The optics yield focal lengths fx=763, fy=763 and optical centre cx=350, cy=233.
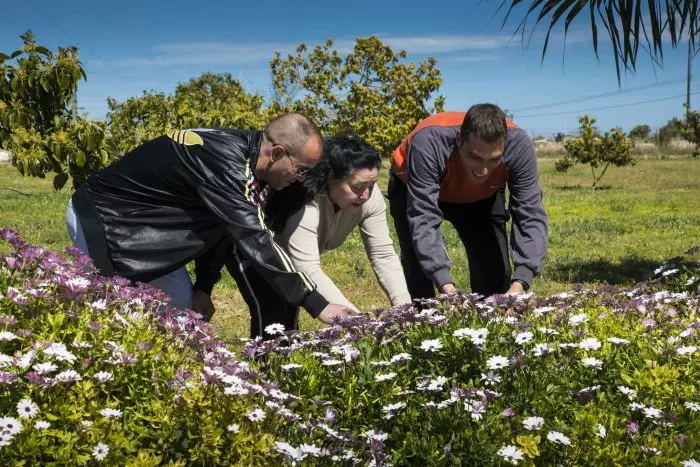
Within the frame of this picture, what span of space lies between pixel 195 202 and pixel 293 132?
2.27 feet

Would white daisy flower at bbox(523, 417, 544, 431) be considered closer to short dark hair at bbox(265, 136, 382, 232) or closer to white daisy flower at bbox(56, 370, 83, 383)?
white daisy flower at bbox(56, 370, 83, 383)

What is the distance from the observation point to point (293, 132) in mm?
3775

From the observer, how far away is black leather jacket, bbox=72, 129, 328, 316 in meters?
3.79

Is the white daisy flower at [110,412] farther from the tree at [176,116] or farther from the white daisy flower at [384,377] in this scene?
the tree at [176,116]

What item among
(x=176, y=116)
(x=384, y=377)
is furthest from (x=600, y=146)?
(x=384, y=377)

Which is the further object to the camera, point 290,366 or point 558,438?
point 290,366

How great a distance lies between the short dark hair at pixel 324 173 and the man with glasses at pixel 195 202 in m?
0.14

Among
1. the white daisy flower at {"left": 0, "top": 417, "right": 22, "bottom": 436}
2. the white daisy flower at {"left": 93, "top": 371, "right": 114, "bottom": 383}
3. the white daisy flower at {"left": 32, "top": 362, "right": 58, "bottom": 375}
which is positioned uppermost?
the white daisy flower at {"left": 32, "top": 362, "right": 58, "bottom": 375}

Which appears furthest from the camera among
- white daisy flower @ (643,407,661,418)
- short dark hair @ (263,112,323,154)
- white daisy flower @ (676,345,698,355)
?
short dark hair @ (263,112,323,154)

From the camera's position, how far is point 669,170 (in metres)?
35.7

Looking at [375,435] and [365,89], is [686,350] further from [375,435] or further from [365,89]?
[365,89]

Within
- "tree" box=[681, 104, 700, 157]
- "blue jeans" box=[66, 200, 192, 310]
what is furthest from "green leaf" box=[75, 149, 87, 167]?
"tree" box=[681, 104, 700, 157]

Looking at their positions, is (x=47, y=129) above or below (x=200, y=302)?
above

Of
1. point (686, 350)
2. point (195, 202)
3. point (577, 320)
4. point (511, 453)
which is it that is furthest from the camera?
point (195, 202)
